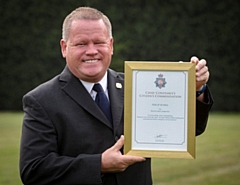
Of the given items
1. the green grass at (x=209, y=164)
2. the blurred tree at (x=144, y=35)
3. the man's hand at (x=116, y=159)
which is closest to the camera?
the man's hand at (x=116, y=159)

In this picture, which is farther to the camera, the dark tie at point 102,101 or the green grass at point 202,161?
the green grass at point 202,161

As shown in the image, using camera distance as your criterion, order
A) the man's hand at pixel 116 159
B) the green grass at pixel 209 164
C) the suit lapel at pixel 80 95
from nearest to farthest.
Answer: the man's hand at pixel 116 159, the suit lapel at pixel 80 95, the green grass at pixel 209 164

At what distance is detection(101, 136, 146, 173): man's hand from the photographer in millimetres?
1663

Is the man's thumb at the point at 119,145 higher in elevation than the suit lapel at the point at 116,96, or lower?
lower

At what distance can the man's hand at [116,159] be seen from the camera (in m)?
1.66

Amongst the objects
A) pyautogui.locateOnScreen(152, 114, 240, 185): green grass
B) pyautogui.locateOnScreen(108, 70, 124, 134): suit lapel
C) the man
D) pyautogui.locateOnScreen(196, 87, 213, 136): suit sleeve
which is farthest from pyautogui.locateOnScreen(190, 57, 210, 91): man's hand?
pyautogui.locateOnScreen(152, 114, 240, 185): green grass

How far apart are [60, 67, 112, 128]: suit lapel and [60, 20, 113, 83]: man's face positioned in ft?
0.19

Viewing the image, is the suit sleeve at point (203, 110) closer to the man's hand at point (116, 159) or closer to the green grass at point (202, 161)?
the man's hand at point (116, 159)

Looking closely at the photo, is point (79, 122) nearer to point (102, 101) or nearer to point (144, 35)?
point (102, 101)

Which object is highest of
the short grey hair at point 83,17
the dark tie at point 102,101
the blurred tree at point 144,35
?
the short grey hair at point 83,17

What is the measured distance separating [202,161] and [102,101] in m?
3.60

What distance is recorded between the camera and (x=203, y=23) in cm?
688

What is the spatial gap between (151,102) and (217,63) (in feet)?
18.1

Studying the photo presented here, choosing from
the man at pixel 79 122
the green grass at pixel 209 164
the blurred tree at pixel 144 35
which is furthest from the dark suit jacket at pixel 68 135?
the blurred tree at pixel 144 35
